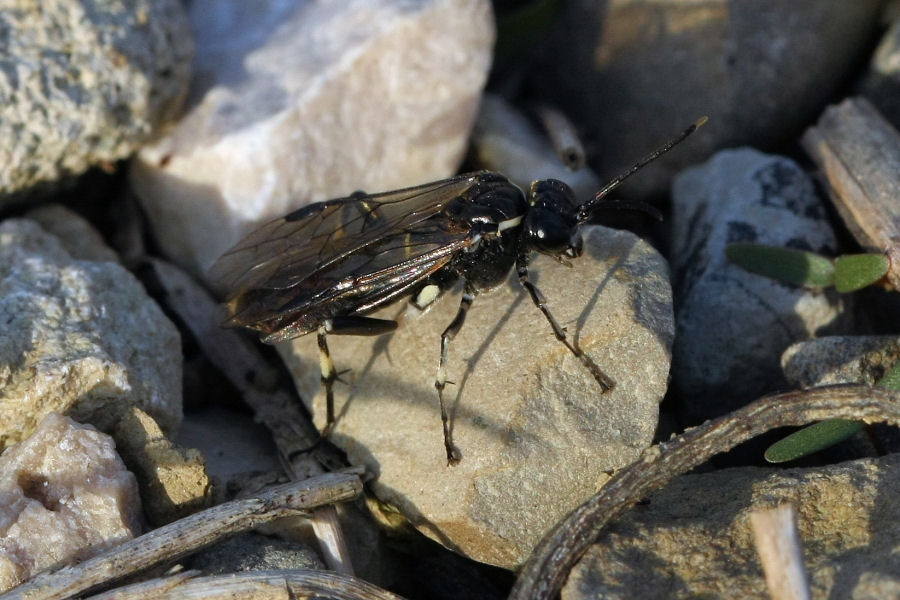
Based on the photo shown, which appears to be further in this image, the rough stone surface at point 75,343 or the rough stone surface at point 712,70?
the rough stone surface at point 712,70

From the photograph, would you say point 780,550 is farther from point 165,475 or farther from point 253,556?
point 165,475

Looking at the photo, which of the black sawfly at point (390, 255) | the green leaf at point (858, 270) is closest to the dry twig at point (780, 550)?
the black sawfly at point (390, 255)

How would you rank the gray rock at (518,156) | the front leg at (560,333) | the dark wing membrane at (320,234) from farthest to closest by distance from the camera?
1. the gray rock at (518,156)
2. the dark wing membrane at (320,234)
3. the front leg at (560,333)

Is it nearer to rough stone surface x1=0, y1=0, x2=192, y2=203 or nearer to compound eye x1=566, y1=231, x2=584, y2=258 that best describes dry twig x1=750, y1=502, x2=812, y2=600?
compound eye x1=566, y1=231, x2=584, y2=258

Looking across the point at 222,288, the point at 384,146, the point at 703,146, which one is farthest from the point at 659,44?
the point at 222,288

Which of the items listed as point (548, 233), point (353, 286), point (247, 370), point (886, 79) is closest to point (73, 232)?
point (247, 370)

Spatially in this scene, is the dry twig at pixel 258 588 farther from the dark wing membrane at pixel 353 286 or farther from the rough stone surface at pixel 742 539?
the dark wing membrane at pixel 353 286
